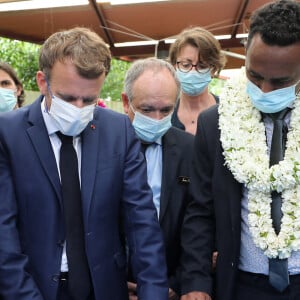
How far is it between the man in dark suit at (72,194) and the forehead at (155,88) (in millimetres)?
472

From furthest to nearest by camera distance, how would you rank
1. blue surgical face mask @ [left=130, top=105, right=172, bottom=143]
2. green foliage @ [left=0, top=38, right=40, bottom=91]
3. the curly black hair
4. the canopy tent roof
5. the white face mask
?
green foliage @ [left=0, top=38, right=40, bottom=91]
the canopy tent roof
blue surgical face mask @ [left=130, top=105, right=172, bottom=143]
the white face mask
the curly black hair

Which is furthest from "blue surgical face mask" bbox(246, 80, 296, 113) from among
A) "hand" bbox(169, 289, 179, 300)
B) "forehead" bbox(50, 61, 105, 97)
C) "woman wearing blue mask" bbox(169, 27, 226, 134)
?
"woman wearing blue mask" bbox(169, 27, 226, 134)

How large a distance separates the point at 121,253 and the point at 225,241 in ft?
1.56

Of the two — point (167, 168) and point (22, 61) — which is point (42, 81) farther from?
point (22, 61)

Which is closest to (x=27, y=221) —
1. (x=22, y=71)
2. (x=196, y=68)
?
(x=196, y=68)

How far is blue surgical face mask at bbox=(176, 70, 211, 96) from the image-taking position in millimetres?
3296

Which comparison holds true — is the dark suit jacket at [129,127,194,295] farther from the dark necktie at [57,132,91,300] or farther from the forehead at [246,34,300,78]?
the forehead at [246,34,300,78]

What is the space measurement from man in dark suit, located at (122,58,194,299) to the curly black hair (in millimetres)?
815

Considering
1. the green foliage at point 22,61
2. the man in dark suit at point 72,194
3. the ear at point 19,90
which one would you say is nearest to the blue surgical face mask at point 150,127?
the man in dark suit at point 72,194

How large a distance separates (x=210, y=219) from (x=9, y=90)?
2.43 metres

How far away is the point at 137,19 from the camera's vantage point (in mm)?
7223

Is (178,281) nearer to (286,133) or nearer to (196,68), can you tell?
(286,133)

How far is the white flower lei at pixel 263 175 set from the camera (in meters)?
1.92

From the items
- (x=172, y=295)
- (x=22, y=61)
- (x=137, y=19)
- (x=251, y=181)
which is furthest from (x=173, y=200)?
(x=22, y=61)
